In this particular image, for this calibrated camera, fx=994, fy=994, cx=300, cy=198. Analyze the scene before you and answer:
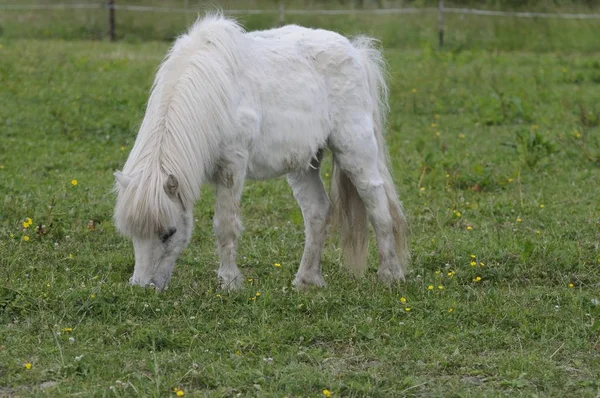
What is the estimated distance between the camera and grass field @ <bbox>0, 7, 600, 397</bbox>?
454 centimetres

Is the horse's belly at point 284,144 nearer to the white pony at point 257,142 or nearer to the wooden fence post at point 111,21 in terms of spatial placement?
the white pony at point 257,142

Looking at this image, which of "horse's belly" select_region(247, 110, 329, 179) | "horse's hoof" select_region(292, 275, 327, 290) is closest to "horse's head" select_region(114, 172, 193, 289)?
"horse's belly" select_region(247, 110, 329, 179)

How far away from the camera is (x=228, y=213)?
5.71 m

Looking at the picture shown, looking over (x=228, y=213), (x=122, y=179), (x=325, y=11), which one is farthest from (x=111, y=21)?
(x=122, y=179)

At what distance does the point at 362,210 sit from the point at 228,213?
1.14 meters

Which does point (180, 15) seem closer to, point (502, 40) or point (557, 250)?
point (502, 40)

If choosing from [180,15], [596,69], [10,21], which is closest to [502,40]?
[596,69]

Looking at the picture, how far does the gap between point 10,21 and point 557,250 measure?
15.8m

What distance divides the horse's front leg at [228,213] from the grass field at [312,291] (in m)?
0.16

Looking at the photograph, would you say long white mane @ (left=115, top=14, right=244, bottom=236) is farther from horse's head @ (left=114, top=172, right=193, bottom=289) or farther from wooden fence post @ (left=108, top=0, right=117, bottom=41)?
wooden fence post @ (left=108, top=0, right=117, bottom=41)

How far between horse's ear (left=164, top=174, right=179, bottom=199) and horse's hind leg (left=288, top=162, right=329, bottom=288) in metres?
1.26

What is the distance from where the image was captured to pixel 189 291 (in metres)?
5.66

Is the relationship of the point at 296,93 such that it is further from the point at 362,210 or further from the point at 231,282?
the point at 231,282

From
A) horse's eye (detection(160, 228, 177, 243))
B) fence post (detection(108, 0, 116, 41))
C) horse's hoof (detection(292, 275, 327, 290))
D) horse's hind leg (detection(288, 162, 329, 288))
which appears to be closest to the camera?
horse's eye (detection(160, 228, 177, 243))
